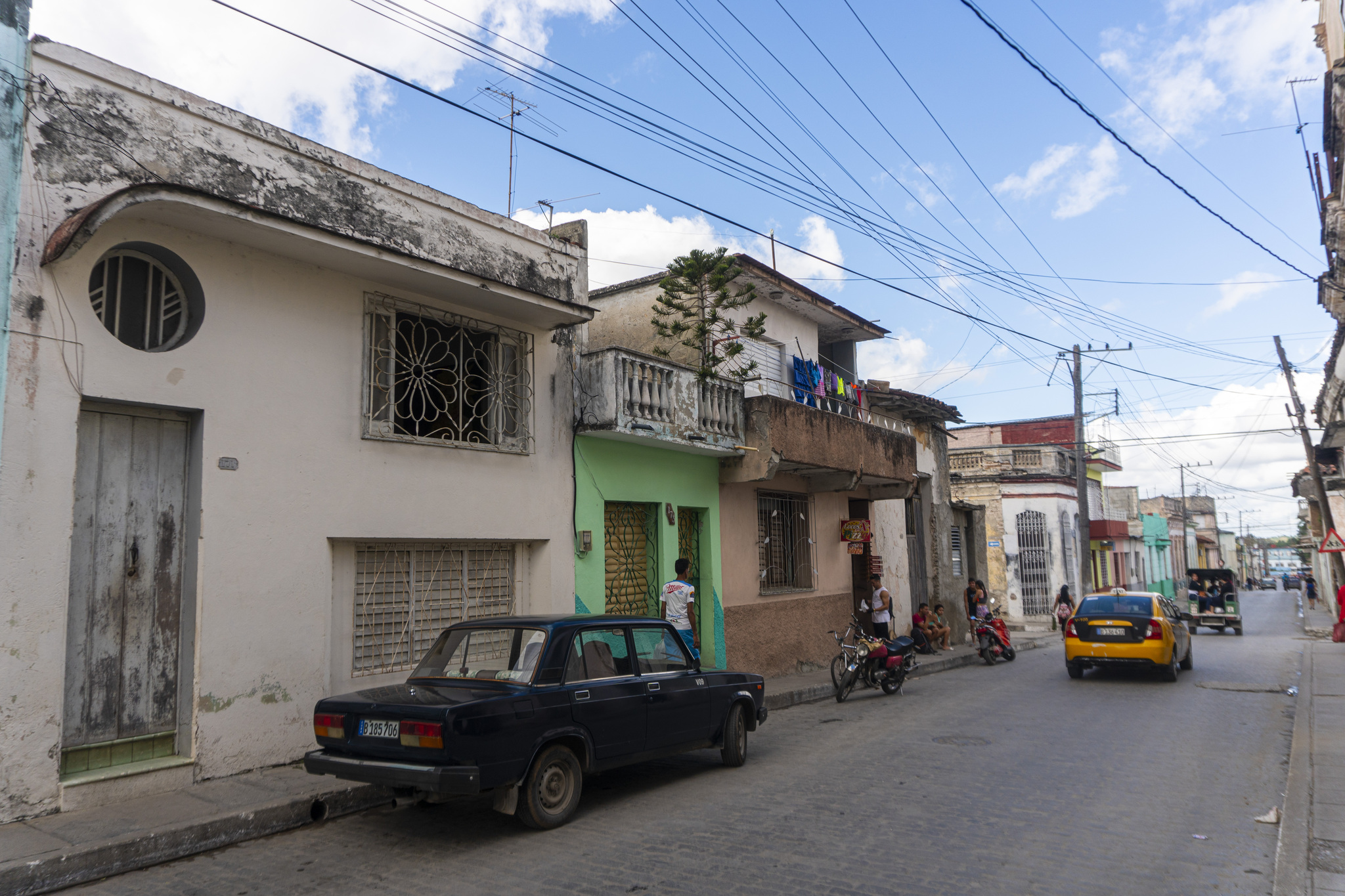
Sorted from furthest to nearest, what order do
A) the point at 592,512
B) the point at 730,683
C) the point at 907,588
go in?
the point at 907,588
the point at 592,512
the point at 730,683

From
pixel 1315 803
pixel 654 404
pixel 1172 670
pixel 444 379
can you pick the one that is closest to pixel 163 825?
pixel 444 379

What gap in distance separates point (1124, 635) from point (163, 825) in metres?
13.4

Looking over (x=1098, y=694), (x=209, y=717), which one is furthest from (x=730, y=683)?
(x=1098, y=694)

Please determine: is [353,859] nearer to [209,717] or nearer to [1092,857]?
[209,717]

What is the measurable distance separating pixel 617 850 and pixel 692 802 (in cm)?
134

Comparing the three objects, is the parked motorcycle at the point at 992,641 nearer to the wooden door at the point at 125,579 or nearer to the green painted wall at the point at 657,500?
the green painted wall at the point at 657,500

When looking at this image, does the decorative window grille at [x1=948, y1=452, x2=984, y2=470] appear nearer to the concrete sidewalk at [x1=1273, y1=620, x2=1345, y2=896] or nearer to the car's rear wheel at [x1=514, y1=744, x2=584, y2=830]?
the concrete sidewalk at [x1=1273, y1=620, x2=1345, y2=896]

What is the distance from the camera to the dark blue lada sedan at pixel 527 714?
18.2 ft

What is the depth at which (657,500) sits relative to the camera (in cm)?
1275

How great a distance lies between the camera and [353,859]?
5.54 m

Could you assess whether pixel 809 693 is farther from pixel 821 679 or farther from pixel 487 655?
pixel 487 655

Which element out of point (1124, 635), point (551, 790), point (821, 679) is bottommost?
point (821, 679)

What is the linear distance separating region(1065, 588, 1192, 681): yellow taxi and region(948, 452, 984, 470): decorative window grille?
1970 centimetres

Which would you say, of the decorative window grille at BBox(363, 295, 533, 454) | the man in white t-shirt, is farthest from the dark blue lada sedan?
the decorative window grille at BBox(363, 295, 533, 454)
